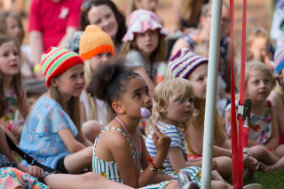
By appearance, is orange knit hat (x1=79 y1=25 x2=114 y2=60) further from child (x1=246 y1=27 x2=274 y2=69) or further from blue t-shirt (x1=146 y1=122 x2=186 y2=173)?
child (x1=246 y1=27 x2=274 y2=69)

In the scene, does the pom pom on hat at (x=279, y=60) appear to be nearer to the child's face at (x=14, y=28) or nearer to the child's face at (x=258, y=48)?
the child's face at (x=258, y=48)

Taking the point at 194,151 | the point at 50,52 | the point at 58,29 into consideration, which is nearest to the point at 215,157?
the point at 194,151

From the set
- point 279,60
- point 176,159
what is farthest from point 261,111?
point 176,159

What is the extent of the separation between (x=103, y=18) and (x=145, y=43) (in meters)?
0.56

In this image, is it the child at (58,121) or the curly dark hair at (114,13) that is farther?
the curly dark hair at (114,13)

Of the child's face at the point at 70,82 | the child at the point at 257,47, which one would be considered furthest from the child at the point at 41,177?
the child at the point at 257,47

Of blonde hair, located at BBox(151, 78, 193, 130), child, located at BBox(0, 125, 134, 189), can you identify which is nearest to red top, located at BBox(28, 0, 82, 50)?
blonde hair, located at BBox(151, 78, 193, 130)

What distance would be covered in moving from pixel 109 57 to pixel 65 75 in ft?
2.84

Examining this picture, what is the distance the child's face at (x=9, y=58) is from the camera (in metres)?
4.12

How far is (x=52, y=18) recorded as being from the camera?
19.8 ft

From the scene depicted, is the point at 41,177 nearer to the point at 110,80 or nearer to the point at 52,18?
the point at 110,80

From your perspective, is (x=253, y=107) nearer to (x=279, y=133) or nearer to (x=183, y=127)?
(x=279, y=133)

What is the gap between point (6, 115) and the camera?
14.8 ft

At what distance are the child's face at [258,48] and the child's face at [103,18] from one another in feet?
5.45
